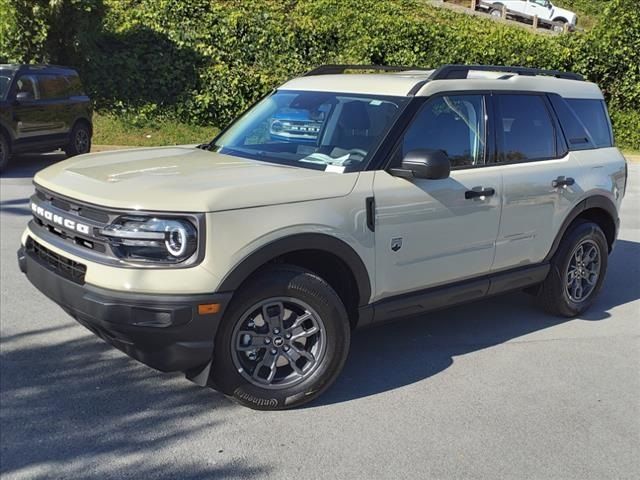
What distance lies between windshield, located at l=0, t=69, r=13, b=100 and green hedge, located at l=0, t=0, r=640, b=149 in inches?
115

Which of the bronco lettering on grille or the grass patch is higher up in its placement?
the bronco lettering on grille

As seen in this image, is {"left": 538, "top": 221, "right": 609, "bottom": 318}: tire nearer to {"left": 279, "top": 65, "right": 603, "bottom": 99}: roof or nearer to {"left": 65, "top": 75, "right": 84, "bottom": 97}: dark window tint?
{"left": 279, "top": 65, "right": 603, "bottom": 99}: roof

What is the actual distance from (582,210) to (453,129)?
1.50 m

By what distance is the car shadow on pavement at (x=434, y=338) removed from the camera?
4230mm

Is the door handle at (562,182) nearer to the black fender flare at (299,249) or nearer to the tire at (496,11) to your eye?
the black fender flare at (299,249)

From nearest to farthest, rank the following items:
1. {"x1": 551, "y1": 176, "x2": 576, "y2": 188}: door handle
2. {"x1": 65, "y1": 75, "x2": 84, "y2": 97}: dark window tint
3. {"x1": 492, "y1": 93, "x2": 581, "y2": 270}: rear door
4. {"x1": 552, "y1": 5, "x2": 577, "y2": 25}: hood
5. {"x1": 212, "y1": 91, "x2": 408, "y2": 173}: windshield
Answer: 1. {"x1": 212, "y1": 91, "x2": 408, "y2": 173}: windshield
2. {"x1": 492, "y1": 93, "x2": 581, "y2": 270}: rear door
3. {"x1": 551, "y1": 176, "x2": 576, "y2": 188}: door handle
4. {"x1": 65, "y1": 75, "x2": 84, "y2": 97}: dark window tint
5. {"x1": 552, "y1": 5, "x2": 577, "y2": 25}: hood

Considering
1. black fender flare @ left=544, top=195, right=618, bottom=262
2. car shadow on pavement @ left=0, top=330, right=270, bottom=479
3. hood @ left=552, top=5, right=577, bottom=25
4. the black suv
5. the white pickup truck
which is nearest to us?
car shadow on pavement @ left=0, top=330, right=270, bottom=479

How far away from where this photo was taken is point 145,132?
15.4 metres

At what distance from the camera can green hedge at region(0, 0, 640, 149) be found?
15188mm

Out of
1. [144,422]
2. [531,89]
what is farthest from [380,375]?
[531,89]

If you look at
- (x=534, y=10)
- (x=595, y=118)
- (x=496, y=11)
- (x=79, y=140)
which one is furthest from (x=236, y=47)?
(x=534, y=10)

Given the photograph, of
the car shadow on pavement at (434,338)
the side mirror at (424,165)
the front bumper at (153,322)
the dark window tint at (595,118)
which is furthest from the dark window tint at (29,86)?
the side mirror at (424,165)

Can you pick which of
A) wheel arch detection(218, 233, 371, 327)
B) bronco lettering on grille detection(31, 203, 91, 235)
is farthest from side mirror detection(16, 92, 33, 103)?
wheel arch detection(218, 233, 371, 327)

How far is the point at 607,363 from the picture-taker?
467 cm
